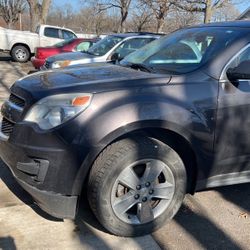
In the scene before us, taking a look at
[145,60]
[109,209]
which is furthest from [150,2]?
[109,209]

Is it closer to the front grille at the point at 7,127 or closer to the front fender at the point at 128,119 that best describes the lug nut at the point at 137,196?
the front fender at the point at 128,119

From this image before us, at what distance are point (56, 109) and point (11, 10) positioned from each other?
145 feet

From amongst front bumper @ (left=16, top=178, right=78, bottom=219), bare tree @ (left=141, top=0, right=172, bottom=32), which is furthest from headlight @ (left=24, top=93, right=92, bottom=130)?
bare tree @ (left=141, top=0, right=172, bottom=32)

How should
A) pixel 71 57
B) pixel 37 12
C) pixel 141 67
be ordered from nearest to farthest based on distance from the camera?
pixel 141 67 → pixel 71 57 → pixel 37 12

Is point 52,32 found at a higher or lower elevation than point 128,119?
higher

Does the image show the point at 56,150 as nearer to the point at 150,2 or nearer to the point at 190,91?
the point at 190,91

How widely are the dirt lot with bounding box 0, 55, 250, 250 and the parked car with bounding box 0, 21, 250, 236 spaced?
14 centimetres

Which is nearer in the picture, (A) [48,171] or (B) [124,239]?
(A) [48,171]

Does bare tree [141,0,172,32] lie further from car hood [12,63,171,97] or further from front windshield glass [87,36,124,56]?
car hood [12,63,171,97]

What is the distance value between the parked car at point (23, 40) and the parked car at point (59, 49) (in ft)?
14.1

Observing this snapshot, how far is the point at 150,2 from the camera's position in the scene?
2145 cm

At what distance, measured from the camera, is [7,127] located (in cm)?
349

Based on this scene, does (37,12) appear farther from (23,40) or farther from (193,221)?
(193,221)

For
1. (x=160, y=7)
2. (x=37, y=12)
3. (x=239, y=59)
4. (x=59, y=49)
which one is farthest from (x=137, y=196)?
(x=37, y=12)
